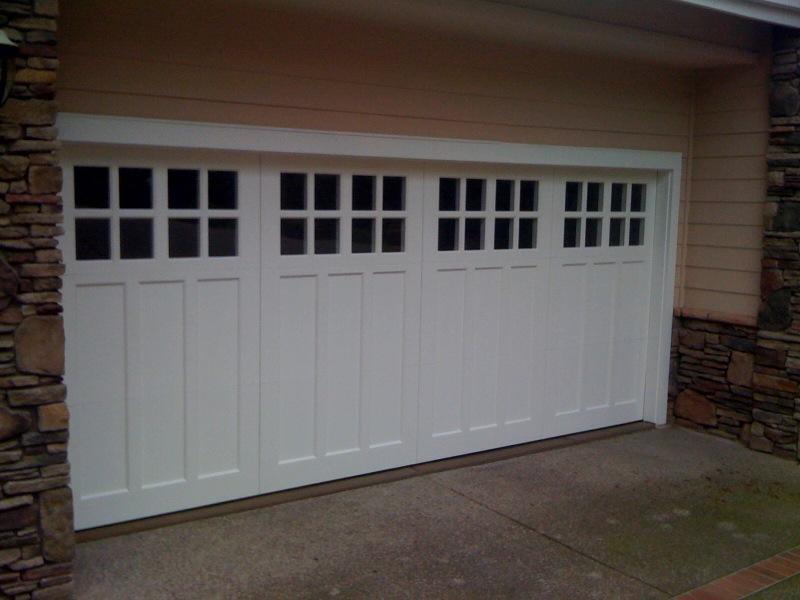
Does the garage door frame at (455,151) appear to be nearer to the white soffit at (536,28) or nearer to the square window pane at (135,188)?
the square window pane at (135,188)

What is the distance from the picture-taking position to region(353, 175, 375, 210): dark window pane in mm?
5156

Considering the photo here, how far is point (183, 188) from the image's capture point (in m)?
4.55

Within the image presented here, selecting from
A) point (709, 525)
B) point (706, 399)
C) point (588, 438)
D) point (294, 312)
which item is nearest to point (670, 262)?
point (706, 399)

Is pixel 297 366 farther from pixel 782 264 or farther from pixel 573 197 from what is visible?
pixel 782 264

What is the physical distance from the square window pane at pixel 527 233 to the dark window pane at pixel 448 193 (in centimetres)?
59

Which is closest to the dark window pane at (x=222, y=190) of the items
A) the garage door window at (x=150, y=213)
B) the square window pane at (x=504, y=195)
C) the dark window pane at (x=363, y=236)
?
the garage door window at (x=150, y=213)

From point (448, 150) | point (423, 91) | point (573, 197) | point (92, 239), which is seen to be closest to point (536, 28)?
point (423, 91)

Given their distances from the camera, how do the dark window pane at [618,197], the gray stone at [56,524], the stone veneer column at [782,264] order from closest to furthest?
the gray stone at [56,524] → the stone veneer column at [782,264] → the dark window pane at [618,197]

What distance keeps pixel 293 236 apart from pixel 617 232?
2740mm

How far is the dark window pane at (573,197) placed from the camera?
6.16 metres

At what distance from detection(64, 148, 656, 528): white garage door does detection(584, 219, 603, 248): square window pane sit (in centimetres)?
1

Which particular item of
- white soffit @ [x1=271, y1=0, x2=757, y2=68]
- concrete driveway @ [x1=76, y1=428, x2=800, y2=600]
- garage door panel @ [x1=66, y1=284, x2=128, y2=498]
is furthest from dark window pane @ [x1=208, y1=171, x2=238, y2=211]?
concrete driveway @ [x1=76, y1=428, x2=800, y2=600]

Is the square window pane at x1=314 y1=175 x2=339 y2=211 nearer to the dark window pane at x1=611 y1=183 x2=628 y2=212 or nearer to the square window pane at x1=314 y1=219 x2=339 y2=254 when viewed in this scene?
the square window pane at x1=314 y1=219 x2=339 y2=254

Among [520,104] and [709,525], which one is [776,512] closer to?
[709,525]
